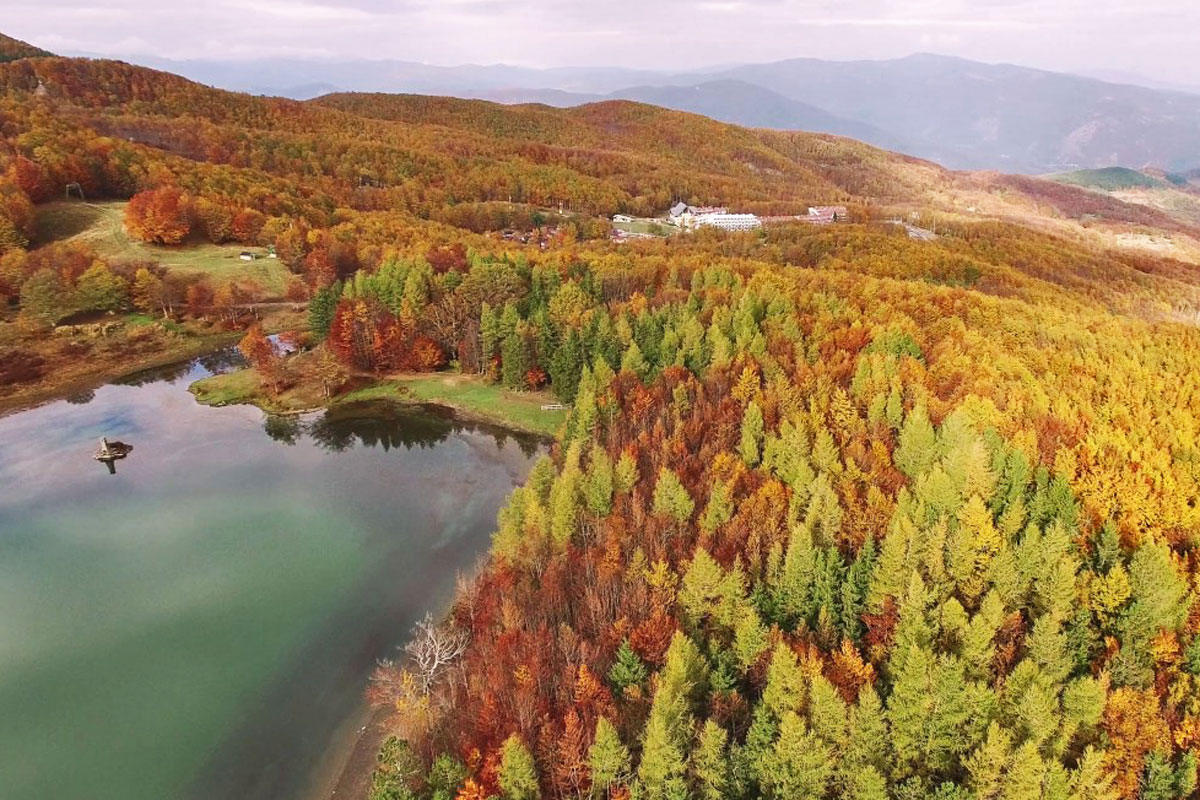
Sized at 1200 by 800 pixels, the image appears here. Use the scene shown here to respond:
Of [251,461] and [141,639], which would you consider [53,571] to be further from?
[251,461]

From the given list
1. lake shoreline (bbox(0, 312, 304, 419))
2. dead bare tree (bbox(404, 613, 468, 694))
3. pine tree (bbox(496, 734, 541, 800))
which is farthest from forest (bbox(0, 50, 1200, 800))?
lake shoreline (bbox(0, 312, 304, 419))

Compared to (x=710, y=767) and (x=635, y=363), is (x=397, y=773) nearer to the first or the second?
(x=710, y=767)

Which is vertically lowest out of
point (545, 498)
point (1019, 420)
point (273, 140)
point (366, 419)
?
point (366, 419)

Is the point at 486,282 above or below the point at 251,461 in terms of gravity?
above

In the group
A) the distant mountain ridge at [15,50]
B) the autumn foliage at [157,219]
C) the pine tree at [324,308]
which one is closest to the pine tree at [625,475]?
the pine tree at [324,308]

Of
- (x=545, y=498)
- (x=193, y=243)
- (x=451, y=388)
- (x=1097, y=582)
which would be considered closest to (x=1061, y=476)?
(x=1097, y=582)

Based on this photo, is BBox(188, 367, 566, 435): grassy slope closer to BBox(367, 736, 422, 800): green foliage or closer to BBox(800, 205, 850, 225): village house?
BBox(367, 736, 422, 800): green foliage

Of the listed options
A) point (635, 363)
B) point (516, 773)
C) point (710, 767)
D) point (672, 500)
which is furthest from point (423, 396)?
point (710, 767)
